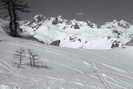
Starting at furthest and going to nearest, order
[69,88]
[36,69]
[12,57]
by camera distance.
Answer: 1. [12,57]
2. [36,69]
3. [69,88]

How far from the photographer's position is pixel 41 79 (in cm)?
1141

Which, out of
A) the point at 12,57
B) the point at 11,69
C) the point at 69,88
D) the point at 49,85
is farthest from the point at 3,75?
the point at 12,57

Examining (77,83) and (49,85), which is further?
(77,83)

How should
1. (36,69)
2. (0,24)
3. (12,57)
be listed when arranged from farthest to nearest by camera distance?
(0,24) < (12,57) < (36,69)

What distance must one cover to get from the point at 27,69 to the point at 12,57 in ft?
11.1

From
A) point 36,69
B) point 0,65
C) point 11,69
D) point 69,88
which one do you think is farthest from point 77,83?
point 0,65

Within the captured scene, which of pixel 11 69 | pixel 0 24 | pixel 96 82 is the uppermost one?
pixel 0 24

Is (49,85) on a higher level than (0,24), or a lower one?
Answer: lower

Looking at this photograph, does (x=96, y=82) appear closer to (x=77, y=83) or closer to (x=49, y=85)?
(x=77, y=83)

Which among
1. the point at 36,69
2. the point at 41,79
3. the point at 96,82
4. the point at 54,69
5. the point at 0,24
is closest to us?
the point at 41,79

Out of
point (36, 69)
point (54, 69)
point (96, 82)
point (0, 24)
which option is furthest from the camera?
point (0, 24)

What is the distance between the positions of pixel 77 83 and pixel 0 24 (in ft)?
105

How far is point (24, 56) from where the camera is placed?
56.1ft

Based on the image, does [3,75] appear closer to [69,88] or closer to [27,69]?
[27,69]
